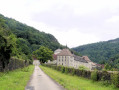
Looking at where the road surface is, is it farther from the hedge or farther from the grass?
the hedge

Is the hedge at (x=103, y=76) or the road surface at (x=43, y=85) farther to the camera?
the hedge at (x=103, y=76)

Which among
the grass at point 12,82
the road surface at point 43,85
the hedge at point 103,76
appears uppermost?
the hedge at point 103,76

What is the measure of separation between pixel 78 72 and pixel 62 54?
57.2 meters

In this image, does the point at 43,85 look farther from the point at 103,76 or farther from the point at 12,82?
the point at 103,76

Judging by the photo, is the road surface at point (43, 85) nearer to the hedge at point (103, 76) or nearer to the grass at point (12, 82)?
the grass at point (12, 82)

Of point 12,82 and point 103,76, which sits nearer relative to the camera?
point 12,82

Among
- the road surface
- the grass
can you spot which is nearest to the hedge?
the road surface

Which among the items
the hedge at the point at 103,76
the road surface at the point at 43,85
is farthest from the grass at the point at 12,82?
the hedge at the point at 103,76

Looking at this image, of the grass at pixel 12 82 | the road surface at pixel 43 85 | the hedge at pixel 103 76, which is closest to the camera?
the grass at pixel 12 82

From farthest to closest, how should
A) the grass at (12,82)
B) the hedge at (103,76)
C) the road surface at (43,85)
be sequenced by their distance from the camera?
the hedge at (103,76)
the road surface at (43,85)
the grass at (12,82)

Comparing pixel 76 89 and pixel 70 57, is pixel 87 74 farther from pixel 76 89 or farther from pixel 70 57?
pixel 70 57

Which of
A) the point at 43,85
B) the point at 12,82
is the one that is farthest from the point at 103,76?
the point at 12,82

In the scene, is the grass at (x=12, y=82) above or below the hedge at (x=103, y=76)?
below

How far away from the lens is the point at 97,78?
17.1m
